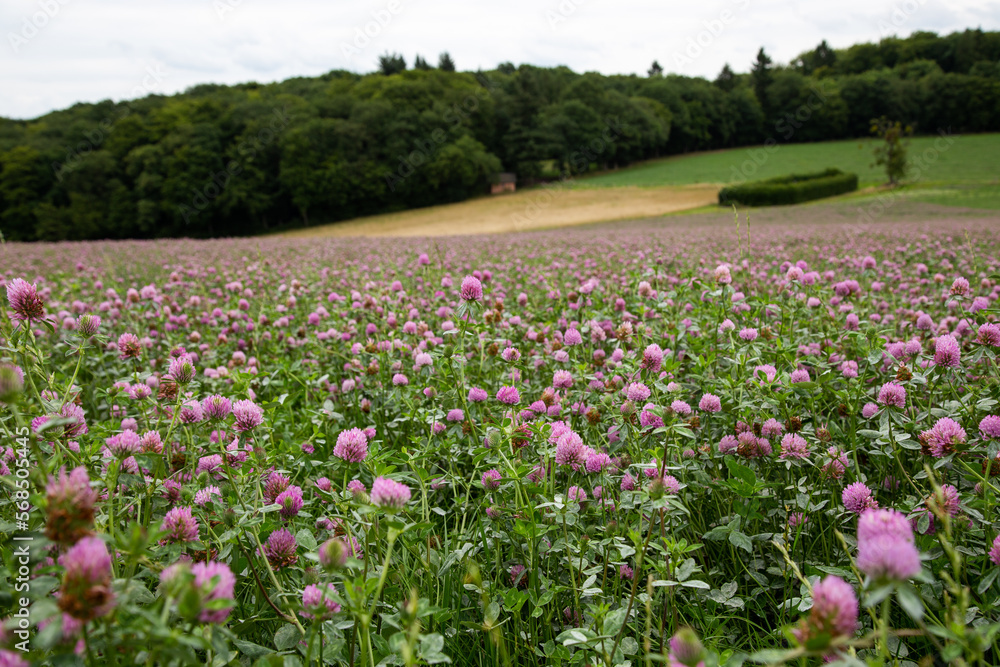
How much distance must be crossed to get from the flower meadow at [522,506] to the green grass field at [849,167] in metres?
28.2

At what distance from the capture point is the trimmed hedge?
32844 millimetres

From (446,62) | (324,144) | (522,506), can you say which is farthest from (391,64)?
(522,506)

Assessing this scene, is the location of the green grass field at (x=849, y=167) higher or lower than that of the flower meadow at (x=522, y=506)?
higher

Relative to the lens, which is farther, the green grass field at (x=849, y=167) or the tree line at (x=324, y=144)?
the tree line at (x=324, y=144)

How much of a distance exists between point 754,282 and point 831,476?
3816 millimetres

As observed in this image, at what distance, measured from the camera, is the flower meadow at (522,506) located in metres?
0.86

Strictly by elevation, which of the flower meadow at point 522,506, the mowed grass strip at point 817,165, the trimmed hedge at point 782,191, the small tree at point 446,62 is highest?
the small tree at point 446,62

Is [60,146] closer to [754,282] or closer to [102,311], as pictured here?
[102,311]

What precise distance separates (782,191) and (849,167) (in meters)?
18.8

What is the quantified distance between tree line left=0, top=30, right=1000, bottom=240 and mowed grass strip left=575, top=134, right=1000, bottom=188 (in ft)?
19.6

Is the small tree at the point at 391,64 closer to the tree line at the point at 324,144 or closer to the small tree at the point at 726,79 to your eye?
the tree line at the point at 324,144

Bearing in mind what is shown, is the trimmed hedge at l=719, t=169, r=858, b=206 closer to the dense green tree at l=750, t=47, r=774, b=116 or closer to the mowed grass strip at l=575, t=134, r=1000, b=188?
the mowed grass strip at l=575, t=134, r=1000, b=188

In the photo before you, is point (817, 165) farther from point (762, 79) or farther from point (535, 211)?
point (762, 79)

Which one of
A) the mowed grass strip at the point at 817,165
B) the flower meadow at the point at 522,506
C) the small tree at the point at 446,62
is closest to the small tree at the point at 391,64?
the small tree at the point at 446,62
